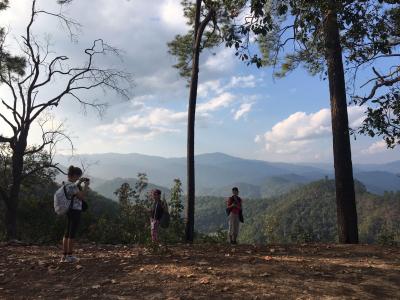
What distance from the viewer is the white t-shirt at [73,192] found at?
864 cm

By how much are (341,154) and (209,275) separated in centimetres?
658

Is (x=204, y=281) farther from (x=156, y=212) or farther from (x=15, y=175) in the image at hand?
(x=15, y=175)

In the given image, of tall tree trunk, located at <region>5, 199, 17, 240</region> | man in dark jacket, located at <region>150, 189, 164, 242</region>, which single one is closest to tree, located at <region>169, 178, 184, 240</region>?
tall tree trunk, located at <region>5, 199, 17, 240</region>

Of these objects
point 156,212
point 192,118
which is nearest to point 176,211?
point 192,118

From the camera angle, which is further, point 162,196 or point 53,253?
point 162,196

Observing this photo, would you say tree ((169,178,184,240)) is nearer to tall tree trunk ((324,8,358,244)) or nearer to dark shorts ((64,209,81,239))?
tall tree trunk ((324,8,358,244))

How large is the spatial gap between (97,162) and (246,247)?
11307 millimetres

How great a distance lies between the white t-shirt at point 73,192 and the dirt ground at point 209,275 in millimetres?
1162

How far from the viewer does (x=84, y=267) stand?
27.1ft

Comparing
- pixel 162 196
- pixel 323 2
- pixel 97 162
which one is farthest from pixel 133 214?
pixel 323 2

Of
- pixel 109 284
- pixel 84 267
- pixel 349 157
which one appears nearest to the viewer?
pixel 109 284

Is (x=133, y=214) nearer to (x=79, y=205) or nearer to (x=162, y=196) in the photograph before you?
(x=162, y=196)

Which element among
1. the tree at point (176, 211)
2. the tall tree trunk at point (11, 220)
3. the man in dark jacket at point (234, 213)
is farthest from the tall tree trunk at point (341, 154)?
the tall tree trunk at point (11, 220)

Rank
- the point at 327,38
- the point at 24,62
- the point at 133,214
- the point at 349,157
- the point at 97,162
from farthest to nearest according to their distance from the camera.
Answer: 1. the point at 133,214
2. the point at 97,162
3. the point at 24,62
4. the point at 349,157
5. the point at 327,38
